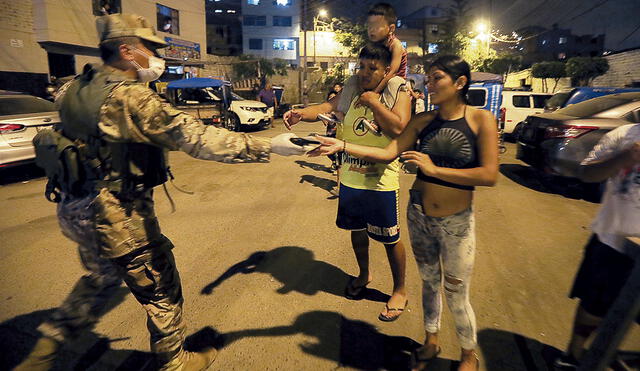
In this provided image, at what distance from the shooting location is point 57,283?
10.9ft

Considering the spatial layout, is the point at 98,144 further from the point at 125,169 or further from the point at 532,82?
the point at 532,82

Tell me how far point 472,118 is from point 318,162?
7.09 m

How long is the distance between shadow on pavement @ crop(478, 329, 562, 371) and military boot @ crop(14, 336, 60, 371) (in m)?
2.61

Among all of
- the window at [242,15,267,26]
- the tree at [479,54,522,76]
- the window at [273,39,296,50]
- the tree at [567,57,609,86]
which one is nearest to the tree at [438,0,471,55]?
the tree at [479,54,522,76]

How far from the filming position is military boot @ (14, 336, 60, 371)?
6.50 ft

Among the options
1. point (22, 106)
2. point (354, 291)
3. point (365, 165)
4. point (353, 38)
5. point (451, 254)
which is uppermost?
point (353, 38)

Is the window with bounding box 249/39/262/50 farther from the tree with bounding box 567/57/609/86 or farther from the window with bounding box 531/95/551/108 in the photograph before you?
the window with bounding box 531/95/551/108

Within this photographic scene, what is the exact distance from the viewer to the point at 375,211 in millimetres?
2703

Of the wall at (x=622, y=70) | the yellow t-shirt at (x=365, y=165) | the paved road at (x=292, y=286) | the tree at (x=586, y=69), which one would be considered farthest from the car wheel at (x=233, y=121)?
the tree at (x=586, y=69)

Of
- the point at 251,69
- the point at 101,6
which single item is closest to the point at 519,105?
the point at 101,6

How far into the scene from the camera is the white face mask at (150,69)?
1.96 meters

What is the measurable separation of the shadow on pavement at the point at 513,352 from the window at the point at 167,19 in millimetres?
25867

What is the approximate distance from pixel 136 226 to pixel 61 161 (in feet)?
1.61

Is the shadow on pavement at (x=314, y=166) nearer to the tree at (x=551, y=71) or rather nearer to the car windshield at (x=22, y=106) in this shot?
the car windshield at (x=22, y=106)
